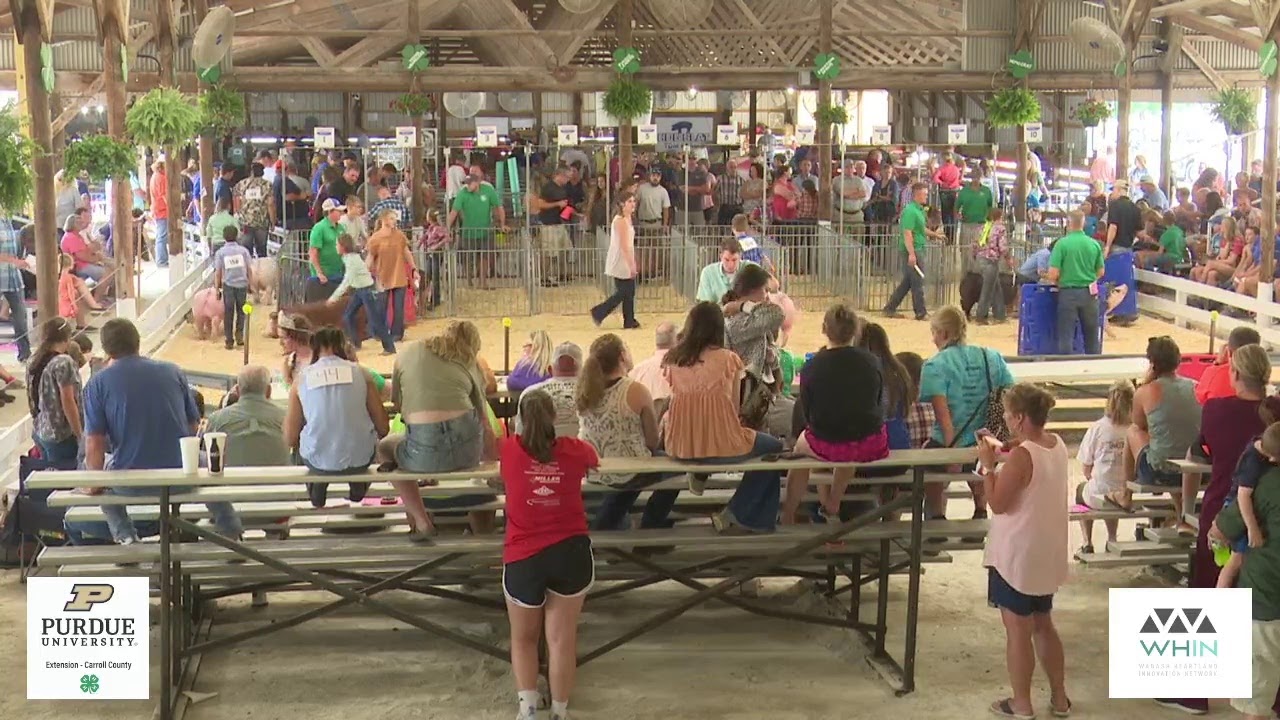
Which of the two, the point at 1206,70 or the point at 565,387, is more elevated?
the point at 1206,70

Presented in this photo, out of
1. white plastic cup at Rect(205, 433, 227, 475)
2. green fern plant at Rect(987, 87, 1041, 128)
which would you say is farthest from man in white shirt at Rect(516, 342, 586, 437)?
green fern plant at Rect(987, 87, 1041, 128)

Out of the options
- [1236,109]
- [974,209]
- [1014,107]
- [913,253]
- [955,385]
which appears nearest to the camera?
[955,385]

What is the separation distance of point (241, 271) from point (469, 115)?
893 cm

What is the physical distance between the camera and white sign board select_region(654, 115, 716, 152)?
2617 centimetres

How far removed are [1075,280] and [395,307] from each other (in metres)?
6.08

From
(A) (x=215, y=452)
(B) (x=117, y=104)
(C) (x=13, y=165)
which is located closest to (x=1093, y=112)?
(B) (x=117, y=104)

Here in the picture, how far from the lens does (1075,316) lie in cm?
1375

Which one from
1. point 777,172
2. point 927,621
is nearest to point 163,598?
point 927,621

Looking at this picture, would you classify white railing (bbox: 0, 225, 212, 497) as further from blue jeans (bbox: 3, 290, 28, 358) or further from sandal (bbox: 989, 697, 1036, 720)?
sandal (bbox: 989, 697, 1036, 720)

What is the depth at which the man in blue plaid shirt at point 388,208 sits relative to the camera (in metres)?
16.0

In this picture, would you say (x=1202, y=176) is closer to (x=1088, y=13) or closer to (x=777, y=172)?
(x=1088, y=13)

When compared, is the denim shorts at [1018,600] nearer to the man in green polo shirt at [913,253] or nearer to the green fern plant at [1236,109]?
A: the man in green polo shirt at [913,253]

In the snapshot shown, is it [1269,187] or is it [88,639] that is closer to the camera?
[88,639]

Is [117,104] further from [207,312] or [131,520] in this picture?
[131,520]
